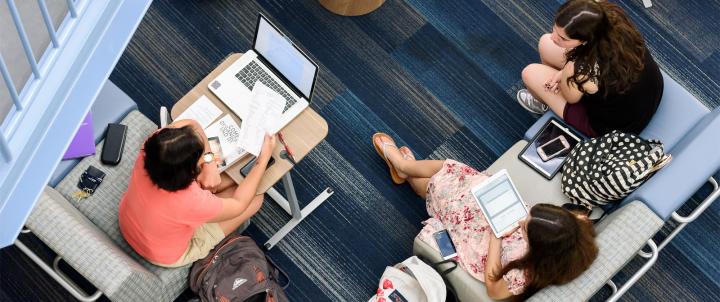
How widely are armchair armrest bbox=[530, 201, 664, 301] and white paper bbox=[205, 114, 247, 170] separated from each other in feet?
4.10

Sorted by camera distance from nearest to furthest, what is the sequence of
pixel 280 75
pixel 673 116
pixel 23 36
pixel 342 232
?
1. pixel 23 36
2. pixel 280 75
3. pixel 673 116
4. pixel 342 232

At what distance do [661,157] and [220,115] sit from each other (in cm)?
172

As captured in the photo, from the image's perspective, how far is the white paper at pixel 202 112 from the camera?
11.0ft

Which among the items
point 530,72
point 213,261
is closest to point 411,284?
point 213,261

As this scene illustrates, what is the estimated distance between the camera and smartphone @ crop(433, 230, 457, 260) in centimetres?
355

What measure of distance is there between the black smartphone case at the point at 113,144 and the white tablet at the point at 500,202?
1469 millimetres

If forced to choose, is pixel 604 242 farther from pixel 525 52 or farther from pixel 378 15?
pixel 378 15

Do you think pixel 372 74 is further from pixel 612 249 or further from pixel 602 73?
pixel 612 249

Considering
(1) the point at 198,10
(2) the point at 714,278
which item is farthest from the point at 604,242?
(1) the point at 198,10

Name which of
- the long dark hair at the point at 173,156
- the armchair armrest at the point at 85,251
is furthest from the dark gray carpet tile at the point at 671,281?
the armchair armrest at the point at 85,251

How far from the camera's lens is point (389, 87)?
430 cm

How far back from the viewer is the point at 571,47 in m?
3.57

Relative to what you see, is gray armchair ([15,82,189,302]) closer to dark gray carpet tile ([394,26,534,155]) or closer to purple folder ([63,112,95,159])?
purple folder ([63,112,95,159])

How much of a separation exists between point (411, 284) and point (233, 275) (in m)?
0.74
